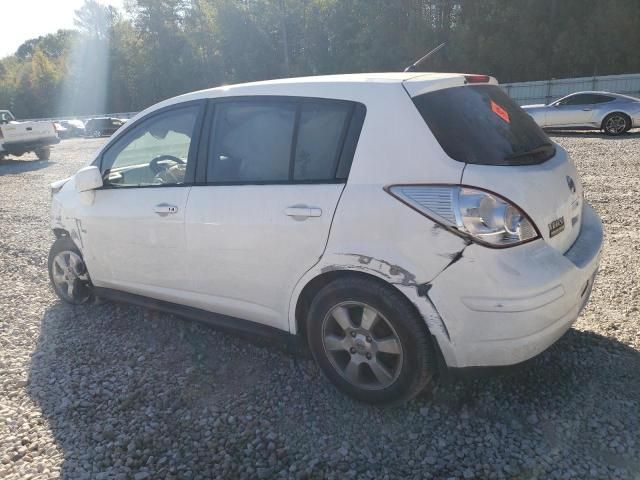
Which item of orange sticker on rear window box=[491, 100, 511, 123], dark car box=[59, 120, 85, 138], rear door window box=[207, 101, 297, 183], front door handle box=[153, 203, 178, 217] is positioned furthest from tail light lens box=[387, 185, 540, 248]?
dark car box=[59, 120, 85, 138]

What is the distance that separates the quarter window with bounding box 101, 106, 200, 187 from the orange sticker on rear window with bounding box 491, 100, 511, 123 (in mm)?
1855

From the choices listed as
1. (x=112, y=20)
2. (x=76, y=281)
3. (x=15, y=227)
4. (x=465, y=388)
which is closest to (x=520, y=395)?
(x=465, y=388)

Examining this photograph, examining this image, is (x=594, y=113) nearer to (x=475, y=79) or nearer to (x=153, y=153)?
(x=475, y=79)

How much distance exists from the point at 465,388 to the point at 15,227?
276 inches

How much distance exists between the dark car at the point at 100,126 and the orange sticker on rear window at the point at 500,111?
35.8 meters

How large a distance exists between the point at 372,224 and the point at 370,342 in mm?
633

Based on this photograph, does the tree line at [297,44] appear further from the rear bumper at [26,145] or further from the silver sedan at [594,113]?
the rear bumper at [26,145]

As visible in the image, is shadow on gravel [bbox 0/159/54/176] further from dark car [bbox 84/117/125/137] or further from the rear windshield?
dark car [bbox 84/117/125/137]

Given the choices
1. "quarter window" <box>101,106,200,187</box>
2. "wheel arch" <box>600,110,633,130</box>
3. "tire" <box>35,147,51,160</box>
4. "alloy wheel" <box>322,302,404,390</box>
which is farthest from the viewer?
"tire" <box>35,147,51,160</box>

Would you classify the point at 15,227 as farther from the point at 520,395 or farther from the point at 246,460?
the point at 520,395

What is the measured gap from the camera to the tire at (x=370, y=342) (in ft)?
8.50

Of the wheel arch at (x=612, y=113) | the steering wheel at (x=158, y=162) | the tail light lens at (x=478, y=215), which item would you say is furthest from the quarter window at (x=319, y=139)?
the wheel arch at (x=612, y=113)

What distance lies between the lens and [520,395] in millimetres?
2852

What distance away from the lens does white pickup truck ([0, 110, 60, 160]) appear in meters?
16.4
